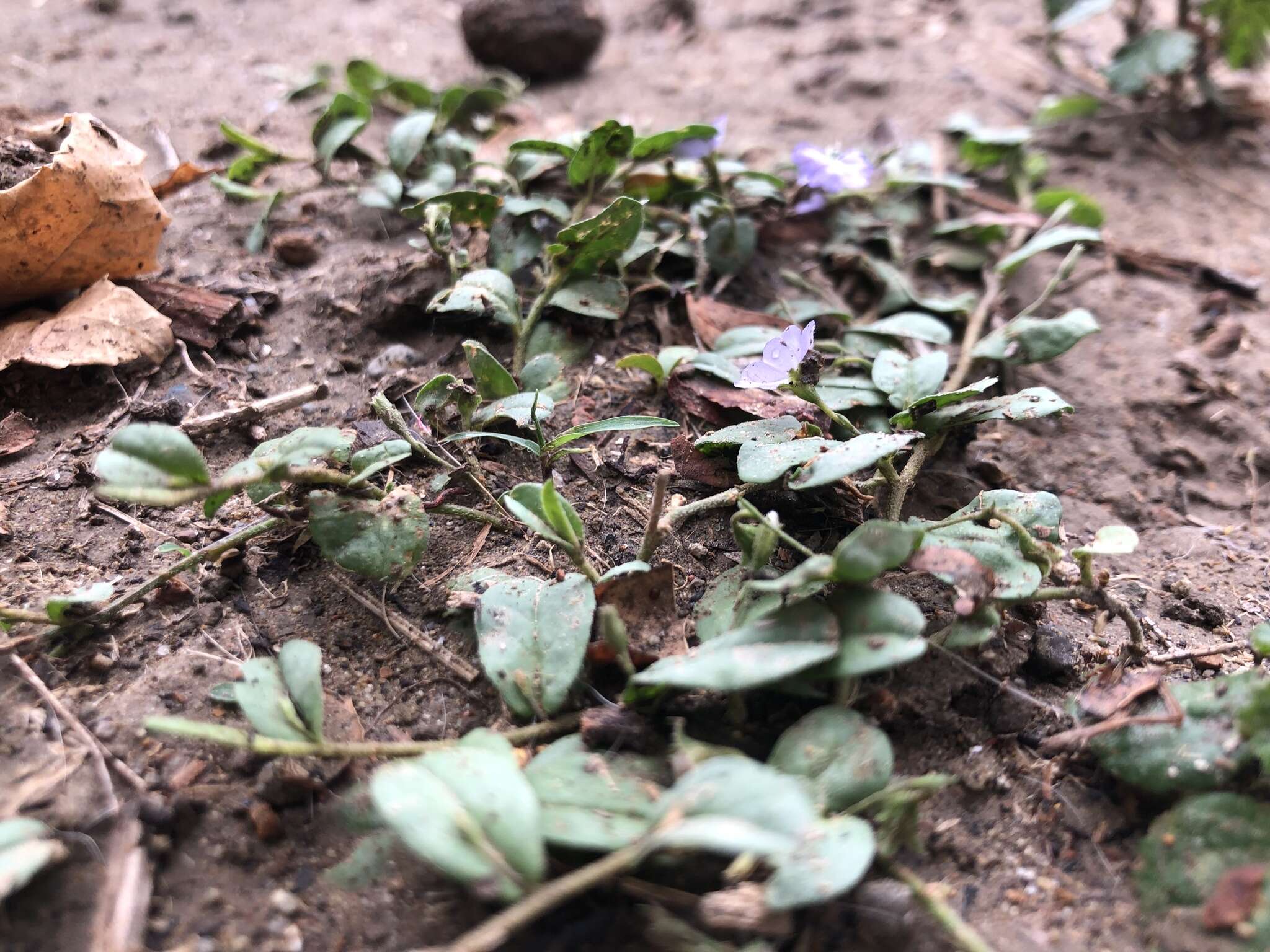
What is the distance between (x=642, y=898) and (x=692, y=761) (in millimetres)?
135

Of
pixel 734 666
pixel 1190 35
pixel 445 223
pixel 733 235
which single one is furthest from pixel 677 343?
pixel 1190 35

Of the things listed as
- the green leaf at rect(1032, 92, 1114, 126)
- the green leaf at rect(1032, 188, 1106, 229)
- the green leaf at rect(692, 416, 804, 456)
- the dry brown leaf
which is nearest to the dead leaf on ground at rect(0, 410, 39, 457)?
the dry brown leaf

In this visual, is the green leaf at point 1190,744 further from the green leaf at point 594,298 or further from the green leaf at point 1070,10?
the green leaf at point 1070,10

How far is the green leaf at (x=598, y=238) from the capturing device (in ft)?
4.70

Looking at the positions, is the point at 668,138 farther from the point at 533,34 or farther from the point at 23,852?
the point at 23,852

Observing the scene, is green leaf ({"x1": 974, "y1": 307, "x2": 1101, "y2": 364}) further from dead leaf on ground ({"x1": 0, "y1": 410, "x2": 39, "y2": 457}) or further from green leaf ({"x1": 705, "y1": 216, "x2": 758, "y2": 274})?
dead leaf on ground ({"x1": 0, "y1": 410, "x2": 39, "y2": 457})

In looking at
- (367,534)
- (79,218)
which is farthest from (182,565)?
(79,218)

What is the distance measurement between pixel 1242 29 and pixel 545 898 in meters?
2.66

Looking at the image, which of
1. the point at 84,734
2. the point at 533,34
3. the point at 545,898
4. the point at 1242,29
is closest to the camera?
the point at 545,898

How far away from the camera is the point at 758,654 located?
920 millimetres

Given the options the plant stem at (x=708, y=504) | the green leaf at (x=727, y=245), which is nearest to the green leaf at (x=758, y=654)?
the plant stem at (x=708, y=504)

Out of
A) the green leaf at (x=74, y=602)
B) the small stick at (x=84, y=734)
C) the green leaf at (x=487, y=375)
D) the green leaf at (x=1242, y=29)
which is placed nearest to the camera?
the small stick at (x=84, y=734)

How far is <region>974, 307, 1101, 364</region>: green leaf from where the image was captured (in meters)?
1.48

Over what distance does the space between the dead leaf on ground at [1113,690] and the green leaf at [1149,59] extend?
185 cm
